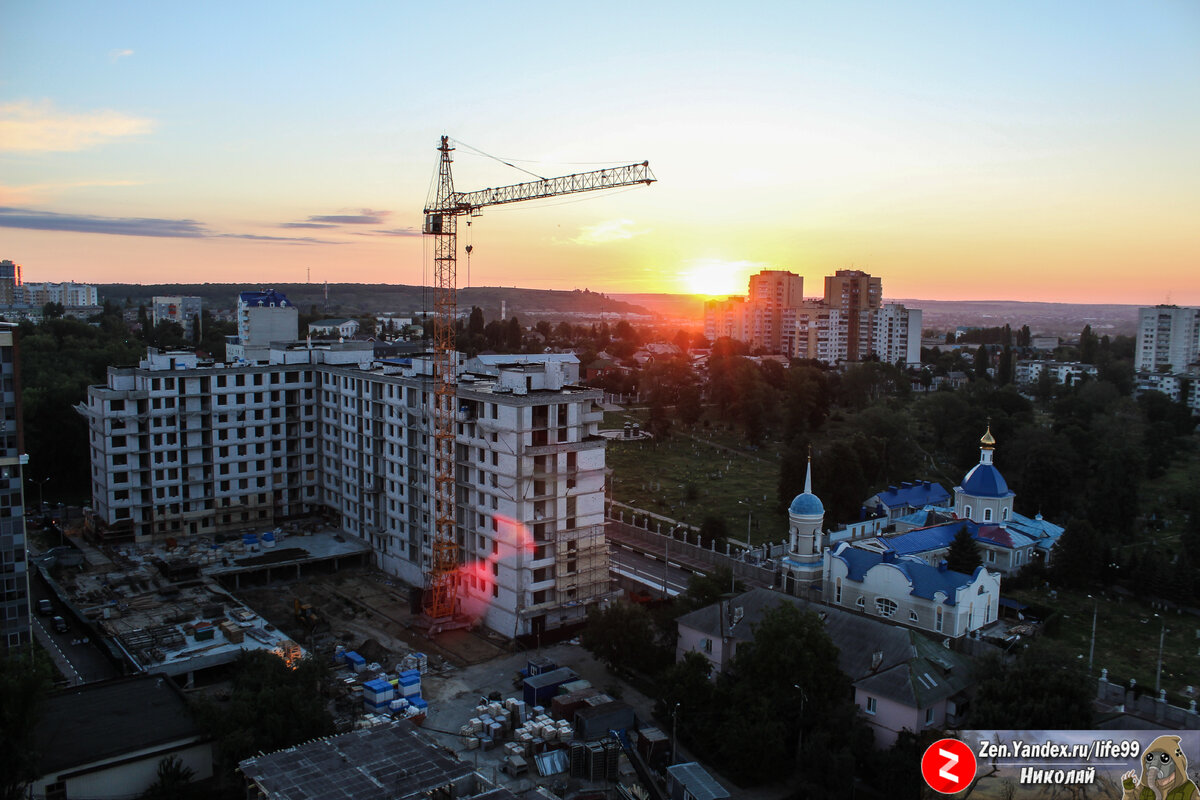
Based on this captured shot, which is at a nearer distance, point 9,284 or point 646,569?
point 646,569

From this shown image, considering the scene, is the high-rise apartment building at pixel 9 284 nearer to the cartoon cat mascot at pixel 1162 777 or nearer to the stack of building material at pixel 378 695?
the stack of building material at pixel 378 695

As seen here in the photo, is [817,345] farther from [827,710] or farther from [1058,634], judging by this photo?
[827,710]

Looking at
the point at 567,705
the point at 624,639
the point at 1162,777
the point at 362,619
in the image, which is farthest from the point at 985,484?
the point at 362,619

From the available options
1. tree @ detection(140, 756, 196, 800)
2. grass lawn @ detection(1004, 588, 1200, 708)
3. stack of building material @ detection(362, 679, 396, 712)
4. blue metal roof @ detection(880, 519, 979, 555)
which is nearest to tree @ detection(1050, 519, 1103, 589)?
grass lawn @ detection(1004, 588, 1200, 708)

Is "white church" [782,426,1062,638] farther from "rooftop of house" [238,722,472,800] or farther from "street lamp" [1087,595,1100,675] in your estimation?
Answer: "rooftop of house" [238,722,472,800]

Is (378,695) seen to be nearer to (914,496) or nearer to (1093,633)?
(1093,633)

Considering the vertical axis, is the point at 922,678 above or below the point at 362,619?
above
